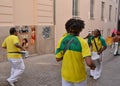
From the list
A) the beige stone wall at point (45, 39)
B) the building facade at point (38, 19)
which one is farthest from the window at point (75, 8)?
the beige stone wall at point (45, 39)

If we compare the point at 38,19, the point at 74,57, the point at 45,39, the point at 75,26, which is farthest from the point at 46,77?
the point at 45,39

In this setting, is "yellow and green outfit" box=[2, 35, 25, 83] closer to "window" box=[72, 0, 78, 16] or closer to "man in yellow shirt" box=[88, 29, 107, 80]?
"man in yellow shirt" box=[88, 29, 107, 80]

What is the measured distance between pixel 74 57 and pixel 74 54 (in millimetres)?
47

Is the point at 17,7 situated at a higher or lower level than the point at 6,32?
higher

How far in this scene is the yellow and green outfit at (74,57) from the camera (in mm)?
4293

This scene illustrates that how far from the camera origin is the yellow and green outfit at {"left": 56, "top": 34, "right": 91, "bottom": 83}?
4293 millimetres

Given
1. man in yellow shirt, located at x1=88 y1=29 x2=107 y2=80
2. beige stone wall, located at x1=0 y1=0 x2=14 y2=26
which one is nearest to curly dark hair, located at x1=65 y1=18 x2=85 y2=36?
man in yellow shirt, located at x1=88 y1=29 x2=107 y2=80

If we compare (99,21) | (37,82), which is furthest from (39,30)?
(99,21)

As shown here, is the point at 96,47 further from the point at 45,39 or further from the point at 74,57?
the point at 45,39

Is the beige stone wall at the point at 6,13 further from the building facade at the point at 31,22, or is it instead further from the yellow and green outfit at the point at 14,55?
the yellow and green outfit at the point at 14,55

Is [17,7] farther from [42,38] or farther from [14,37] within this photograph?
[14,37]

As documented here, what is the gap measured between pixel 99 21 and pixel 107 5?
393 cm

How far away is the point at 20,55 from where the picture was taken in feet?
23.6

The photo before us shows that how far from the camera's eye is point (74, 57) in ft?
14.3
